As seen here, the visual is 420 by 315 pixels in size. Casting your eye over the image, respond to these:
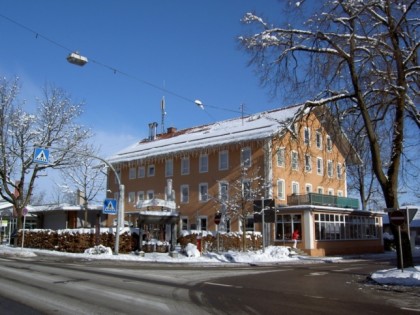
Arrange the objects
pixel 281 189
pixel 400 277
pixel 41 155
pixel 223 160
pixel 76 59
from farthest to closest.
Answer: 1. pixel 223 160
2. pixel 281 189
3. pixel 41 155
4. pixel 76 59
5. pixel 400 277

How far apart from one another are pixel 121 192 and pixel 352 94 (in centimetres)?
1557

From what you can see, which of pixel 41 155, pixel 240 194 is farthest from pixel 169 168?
pixel 41 155

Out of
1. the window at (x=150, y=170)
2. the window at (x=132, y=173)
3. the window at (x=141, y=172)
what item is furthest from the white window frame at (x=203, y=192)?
the window at (x=132, y=173)

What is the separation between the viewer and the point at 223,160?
145 feet

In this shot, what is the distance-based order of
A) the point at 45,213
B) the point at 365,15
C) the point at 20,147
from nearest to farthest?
the point at 365,15
the point at 20,147
the point at 45,213

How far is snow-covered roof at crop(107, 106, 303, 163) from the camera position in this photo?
42281mm

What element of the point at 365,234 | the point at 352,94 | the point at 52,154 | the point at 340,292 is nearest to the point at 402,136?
the point at 352,94

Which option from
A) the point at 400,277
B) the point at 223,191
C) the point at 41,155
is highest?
the point at 41,155

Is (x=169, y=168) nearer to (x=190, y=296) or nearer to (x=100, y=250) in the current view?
(x=100, y=250)

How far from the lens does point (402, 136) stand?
61.8 ft

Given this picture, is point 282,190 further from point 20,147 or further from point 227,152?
point 20,147

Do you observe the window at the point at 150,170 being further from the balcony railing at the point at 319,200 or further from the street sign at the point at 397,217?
the street sign at the point at 397,217

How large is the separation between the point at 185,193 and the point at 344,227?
15.2m

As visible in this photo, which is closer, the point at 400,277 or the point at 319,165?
the point at 400,277
